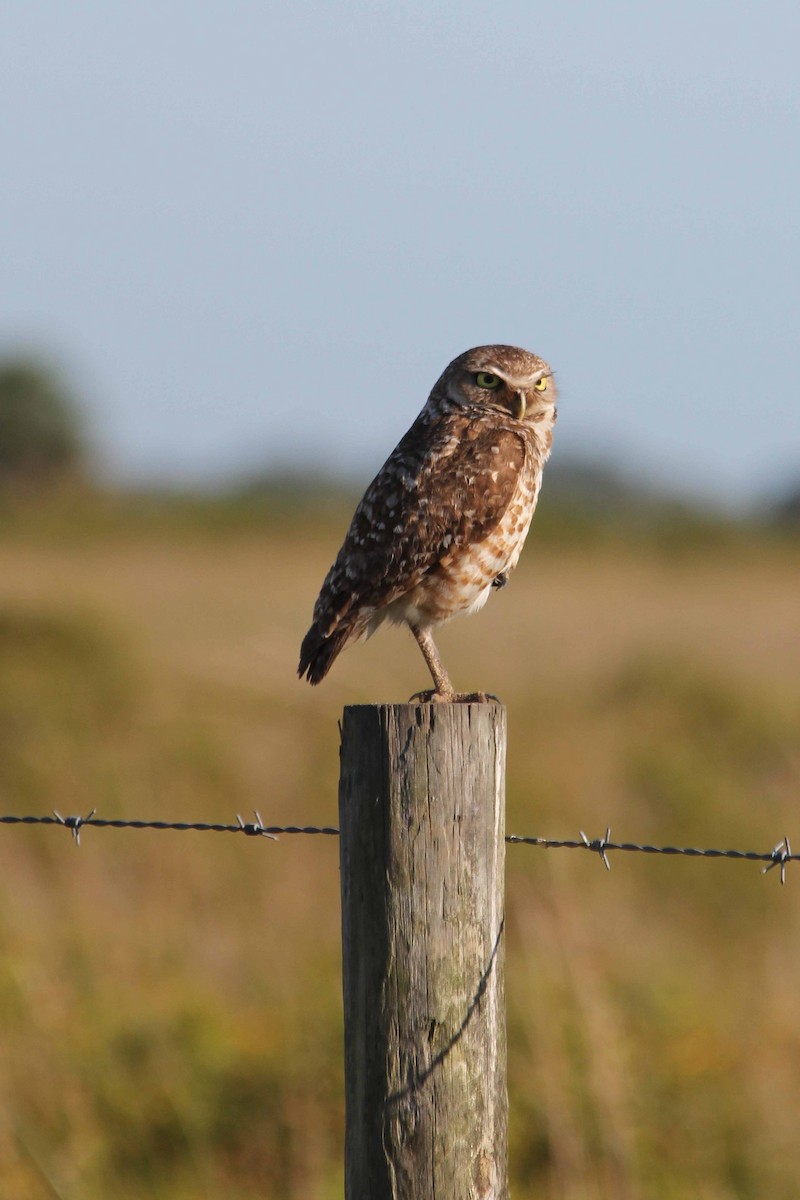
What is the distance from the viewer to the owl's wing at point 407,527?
4.59 m

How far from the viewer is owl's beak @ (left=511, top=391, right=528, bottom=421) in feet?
16.8

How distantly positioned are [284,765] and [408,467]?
721cm

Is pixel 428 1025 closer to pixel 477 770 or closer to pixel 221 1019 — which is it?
pixel 477 770

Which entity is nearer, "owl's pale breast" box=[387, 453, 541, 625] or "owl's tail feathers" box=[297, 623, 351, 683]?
"owl's tail feathers" box=[297, 623, 351, 683]

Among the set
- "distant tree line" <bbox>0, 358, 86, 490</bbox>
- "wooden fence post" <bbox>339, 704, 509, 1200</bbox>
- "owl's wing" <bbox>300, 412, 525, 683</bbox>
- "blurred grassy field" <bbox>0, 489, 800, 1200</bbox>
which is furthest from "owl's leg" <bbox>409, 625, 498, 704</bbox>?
"distant tree line" <bbox>0, 358, 86, 490</bbox>

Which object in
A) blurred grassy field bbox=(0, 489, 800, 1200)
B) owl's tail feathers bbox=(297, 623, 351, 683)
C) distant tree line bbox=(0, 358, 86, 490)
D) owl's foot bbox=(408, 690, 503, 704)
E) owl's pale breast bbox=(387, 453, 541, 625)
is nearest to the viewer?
owl's foot bbox=(408, 690, 503, 704)

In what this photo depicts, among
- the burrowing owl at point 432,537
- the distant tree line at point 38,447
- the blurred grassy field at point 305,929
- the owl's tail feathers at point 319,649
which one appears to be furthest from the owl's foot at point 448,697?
the distant tree line at point 38,447

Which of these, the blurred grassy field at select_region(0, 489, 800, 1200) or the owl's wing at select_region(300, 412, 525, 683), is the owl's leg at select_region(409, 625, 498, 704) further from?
the blurred grassy field at select_region(0, 489, 800, 1200)

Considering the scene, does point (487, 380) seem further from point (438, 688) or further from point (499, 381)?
point (438, 688)

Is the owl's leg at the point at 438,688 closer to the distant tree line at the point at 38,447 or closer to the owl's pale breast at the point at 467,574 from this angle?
the owl's pale breast at the point at 467,574

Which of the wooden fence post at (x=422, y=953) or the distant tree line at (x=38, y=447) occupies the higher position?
the distant tree line at (x=38, y=447)

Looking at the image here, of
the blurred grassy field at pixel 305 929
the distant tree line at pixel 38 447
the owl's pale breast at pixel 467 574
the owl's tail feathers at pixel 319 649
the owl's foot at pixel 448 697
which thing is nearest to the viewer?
the owl's foot at pixel 448 697

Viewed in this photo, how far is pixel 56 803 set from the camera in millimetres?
10359

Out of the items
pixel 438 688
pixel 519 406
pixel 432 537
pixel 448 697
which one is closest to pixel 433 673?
pixel 438 688
